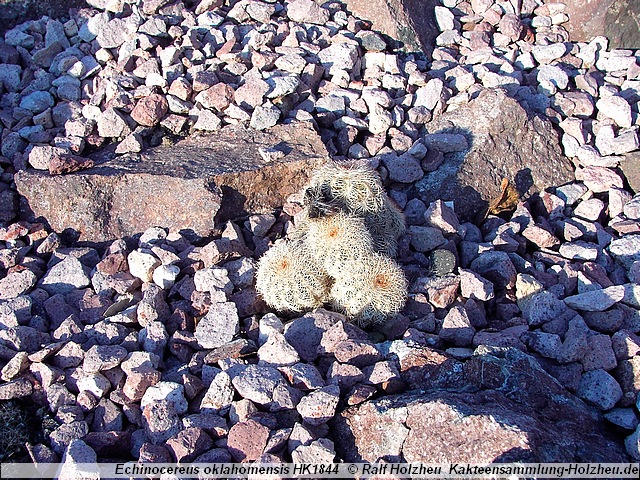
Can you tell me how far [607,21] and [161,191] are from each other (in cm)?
485

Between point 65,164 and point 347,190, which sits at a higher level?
point 347,190

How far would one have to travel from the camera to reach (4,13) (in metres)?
6.05

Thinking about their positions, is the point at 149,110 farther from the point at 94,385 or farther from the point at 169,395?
the point at 169,395

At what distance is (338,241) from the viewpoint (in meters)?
3.49

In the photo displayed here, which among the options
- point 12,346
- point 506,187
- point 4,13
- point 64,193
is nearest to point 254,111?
point 64,193

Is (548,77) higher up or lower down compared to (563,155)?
higher up

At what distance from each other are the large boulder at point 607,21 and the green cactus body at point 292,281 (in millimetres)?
4489

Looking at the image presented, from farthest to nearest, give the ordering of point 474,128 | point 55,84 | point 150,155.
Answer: point 55,84
point 474,128
point 150,155

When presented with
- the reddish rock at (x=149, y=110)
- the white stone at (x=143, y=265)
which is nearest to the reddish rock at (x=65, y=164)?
the reddish rock at (x=149, y=110)

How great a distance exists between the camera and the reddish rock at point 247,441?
2670mm

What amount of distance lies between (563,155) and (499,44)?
64.9 inches

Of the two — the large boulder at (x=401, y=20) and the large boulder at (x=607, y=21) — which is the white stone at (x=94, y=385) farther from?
the large boulder at (x=607, y=21)

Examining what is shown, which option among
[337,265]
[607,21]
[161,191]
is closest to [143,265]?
[161,191]

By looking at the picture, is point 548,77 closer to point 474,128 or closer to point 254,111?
point 474,128
